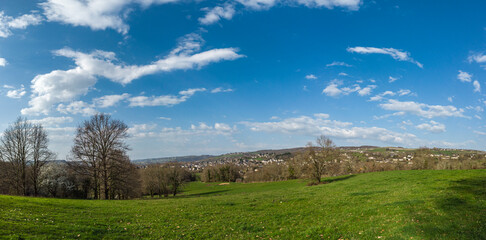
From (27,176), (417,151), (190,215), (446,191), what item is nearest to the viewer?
(446,191)

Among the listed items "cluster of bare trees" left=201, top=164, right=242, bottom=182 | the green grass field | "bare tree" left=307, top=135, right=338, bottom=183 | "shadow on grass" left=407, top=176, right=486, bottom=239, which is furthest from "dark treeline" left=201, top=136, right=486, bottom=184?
"cluster of bare trees" left=201, top=164, right=242, bottom=182

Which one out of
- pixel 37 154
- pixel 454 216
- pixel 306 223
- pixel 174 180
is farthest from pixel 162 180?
pixel 454 216

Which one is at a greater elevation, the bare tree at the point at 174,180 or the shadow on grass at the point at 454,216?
the shadow on grass at the point at 454,216

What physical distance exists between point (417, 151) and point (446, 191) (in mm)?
58324

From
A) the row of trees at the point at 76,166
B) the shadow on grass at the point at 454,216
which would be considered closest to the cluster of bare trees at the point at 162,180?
the row of trees at the point at 76,166

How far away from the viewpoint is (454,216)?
13500 mm

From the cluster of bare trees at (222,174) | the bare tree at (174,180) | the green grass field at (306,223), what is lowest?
the cluster of bare trees at (222,174)

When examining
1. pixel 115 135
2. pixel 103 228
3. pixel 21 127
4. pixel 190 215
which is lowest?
pixel 190 215

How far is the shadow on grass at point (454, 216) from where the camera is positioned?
11.4 meters

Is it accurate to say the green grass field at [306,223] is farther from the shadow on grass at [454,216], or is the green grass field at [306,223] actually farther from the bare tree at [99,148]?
the bare tree at [99,148]

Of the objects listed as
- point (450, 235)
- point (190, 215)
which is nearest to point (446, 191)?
point (450, 235)

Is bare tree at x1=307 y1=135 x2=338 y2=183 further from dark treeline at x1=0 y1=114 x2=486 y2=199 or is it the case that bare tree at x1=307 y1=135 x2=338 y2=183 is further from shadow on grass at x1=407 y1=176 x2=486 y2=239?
shadow on grass at x1=407 y1=176 x2=486 y2=239

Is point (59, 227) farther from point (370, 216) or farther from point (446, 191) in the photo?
point (446, 191)

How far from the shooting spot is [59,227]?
1403cm
